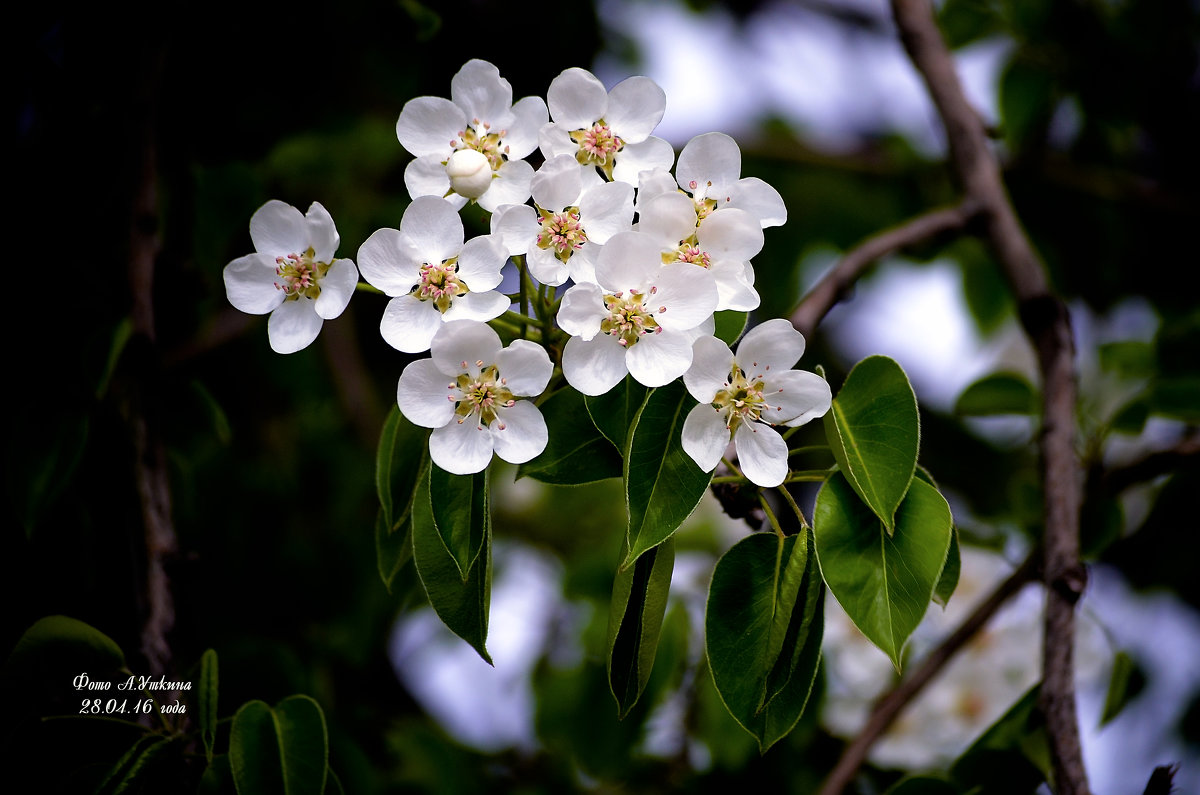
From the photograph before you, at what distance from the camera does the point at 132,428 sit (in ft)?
5.08

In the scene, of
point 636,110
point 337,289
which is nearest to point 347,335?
point 337,289

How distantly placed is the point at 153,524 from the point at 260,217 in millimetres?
586

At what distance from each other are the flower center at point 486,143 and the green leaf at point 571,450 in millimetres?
340

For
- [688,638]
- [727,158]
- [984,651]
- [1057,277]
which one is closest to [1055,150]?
[1057,277]

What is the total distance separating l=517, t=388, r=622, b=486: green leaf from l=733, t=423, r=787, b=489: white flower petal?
168 mm

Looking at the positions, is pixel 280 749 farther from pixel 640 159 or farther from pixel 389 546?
pixel 640 159

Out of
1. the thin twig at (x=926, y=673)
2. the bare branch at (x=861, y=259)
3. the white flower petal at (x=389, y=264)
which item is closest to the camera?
the white flower petal at (x=389, y=264)

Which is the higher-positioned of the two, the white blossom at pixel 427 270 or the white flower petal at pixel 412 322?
the white blossom at pixel 427 270

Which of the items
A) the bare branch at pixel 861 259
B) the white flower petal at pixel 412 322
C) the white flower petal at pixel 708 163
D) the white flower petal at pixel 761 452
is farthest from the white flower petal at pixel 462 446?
the bare branch at pixel 861 259

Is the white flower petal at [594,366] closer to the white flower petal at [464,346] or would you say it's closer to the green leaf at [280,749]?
the white flower petal at [464,346]

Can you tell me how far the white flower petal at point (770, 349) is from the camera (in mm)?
1105

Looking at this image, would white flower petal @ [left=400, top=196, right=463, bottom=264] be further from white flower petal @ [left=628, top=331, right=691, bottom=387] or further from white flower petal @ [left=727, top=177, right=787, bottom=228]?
white flower petal @ [left=727, top=177, right=787, bottom=228]

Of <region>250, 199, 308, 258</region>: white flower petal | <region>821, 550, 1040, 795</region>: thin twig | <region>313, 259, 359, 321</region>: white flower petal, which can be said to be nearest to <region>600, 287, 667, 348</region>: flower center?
<region>313, 259, 359, 321</region>: white flower petal

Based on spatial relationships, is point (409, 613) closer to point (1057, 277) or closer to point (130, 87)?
point (130, 87)
